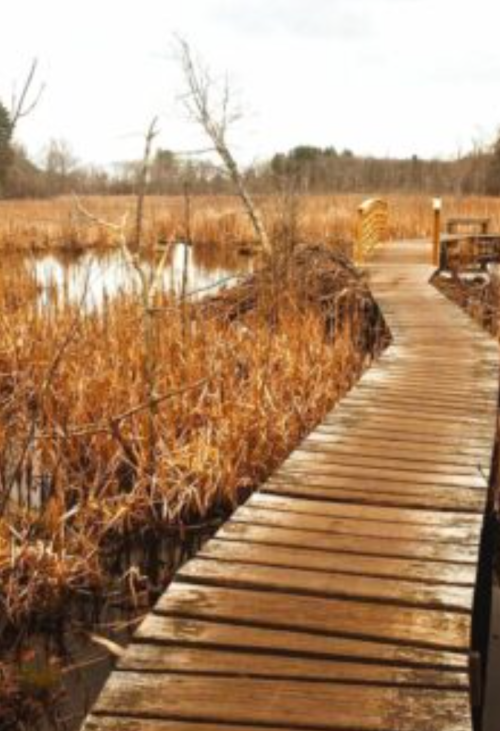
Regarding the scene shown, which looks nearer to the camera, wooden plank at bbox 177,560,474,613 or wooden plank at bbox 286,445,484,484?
wooden plank at bbox 177,560,474,613

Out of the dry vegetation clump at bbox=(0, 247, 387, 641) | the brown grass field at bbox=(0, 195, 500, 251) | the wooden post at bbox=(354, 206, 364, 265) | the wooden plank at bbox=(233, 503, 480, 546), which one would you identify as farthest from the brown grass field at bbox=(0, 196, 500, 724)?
the brown grass field at bbox=(0, 195, 500, 251)

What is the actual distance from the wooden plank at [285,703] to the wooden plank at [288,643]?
0.42 ft

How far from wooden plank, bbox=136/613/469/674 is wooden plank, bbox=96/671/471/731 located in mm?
129

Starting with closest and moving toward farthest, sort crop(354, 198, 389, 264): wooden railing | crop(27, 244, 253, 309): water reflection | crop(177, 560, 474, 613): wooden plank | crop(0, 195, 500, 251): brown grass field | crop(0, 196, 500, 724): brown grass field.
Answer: crop(177, 560, 474, 613): wooden plank
crop(0, 196, 500, 724): brown grass field
crop(27, 244, 253, 309): water reflection
crop(354, 198, 389, 264): wooden railing
crop(0, 195, 500, 251): brown grass field

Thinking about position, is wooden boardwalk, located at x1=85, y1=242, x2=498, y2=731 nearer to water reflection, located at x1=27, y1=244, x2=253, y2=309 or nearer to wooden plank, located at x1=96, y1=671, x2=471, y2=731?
wooden plank, located at x1=96, y1=671, x2=471, y2=731

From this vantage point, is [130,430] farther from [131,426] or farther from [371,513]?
[371,513]

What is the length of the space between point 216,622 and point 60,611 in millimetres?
1612

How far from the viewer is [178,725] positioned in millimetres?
2021

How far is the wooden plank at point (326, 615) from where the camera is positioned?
95.1 inches

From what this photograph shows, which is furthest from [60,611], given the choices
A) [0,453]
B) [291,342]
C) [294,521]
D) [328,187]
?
[328,187]

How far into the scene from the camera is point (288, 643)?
2.37 meters

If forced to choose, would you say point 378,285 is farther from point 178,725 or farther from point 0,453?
point 178,725

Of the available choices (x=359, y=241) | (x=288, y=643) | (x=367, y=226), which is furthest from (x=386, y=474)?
(x=367, y=226)

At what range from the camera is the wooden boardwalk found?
209cm
